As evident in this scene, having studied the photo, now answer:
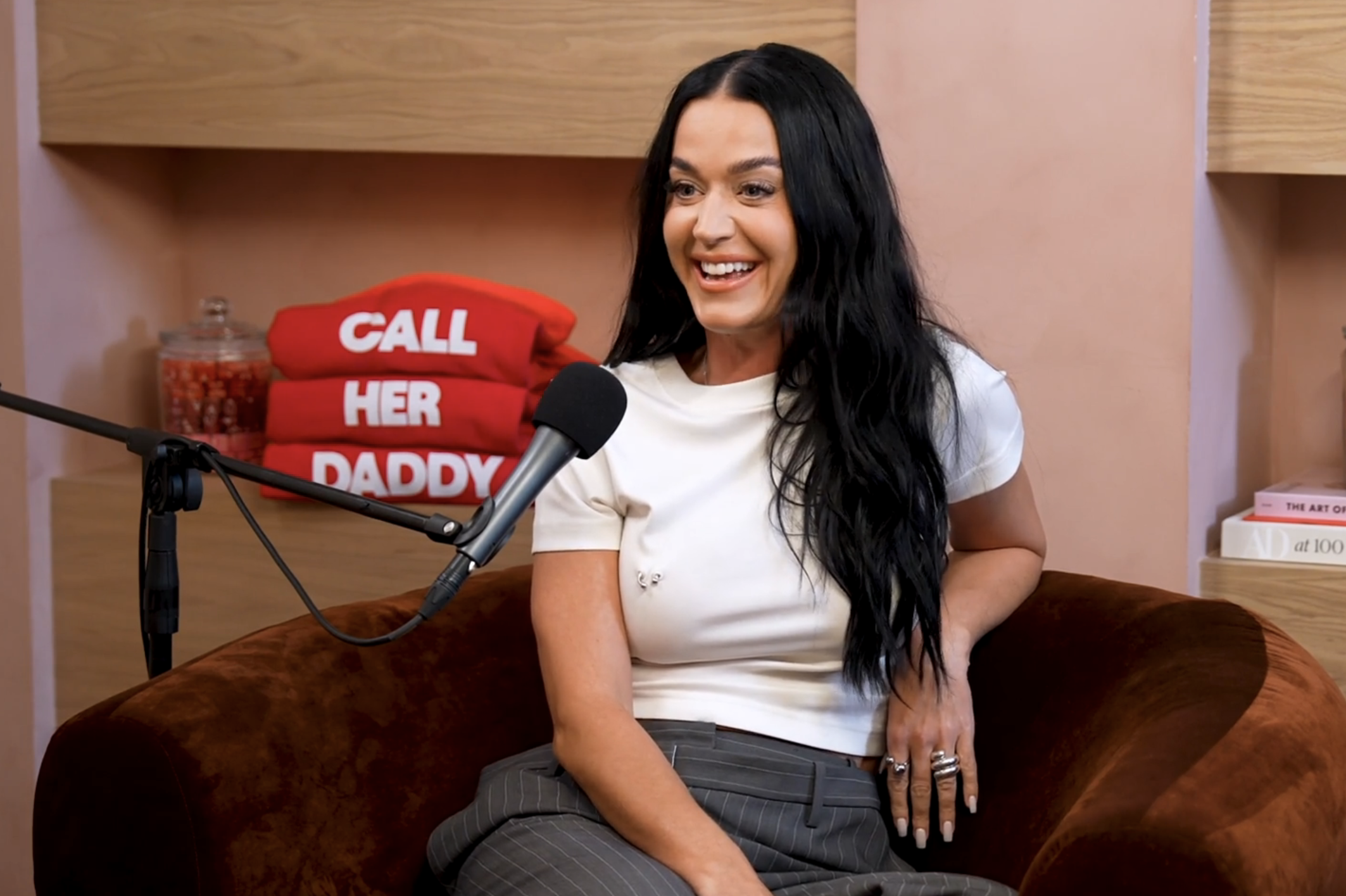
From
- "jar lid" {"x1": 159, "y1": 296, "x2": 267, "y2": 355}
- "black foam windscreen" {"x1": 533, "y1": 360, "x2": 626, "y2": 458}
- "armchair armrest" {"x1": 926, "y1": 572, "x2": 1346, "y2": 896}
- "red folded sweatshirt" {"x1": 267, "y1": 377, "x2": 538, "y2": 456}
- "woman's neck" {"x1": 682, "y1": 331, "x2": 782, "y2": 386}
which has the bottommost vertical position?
"armchair armrest" {"x1": 926, "y1": 572, "x2": 1346, "y2": 896}

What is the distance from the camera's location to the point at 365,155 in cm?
280

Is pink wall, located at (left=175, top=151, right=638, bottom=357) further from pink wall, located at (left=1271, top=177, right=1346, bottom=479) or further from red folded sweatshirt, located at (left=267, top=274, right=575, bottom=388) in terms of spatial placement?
pink wall, located at (left=1271, top=177, right=1346, bottom=479)

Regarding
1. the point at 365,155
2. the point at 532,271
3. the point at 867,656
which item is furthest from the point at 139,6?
the point at 867,656

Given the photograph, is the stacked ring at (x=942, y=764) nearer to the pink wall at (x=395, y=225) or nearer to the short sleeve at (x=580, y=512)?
the short sleeve at (x=580, y=512)

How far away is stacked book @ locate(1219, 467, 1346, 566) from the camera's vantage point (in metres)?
2.09

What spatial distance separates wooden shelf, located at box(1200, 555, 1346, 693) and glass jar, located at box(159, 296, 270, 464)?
151 centimetres

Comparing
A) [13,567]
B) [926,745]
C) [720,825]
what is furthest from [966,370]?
[13,567]

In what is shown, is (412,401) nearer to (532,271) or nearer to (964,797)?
(532,271)

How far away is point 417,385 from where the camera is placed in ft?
7.57

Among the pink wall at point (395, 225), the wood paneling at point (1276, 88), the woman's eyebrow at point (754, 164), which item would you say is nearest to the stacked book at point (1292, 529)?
the wood paneling at point (1276, 88)

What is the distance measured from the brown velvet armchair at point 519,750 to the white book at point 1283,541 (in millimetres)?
459

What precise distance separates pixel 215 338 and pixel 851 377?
138cm

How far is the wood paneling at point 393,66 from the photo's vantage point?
7.41 ft

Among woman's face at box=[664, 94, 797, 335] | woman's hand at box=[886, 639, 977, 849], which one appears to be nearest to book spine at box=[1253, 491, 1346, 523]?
woman's hand at box=[886, 639, 977, 849]
